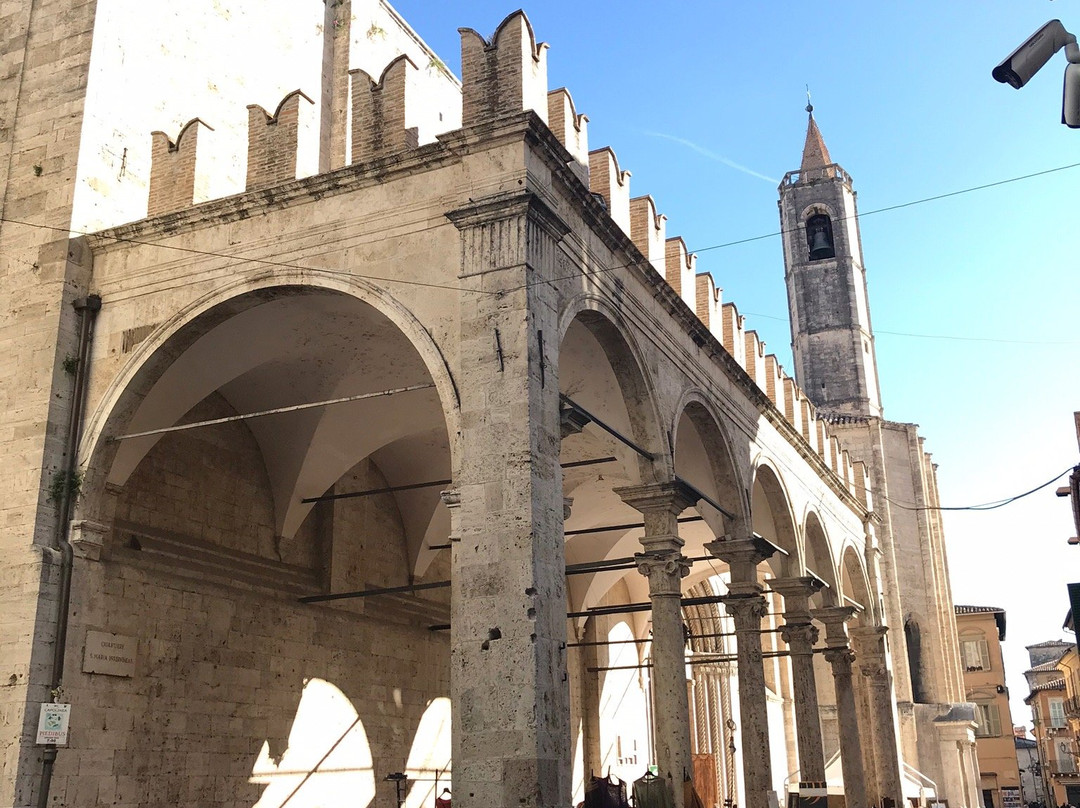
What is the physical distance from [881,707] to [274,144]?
1479 cm

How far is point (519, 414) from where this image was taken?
8.60m

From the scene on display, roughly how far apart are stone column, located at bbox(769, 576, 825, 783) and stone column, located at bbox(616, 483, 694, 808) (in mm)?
4855

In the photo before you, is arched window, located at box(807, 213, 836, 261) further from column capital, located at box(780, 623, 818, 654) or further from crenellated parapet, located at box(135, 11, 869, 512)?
crenellated parapet, located at box(135, 11, 869, 512)

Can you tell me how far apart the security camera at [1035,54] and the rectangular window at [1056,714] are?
6286cm

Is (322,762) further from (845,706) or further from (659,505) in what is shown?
(845,706)

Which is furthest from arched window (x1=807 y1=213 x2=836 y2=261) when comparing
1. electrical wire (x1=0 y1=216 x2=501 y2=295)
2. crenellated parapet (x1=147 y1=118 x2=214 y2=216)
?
electrical wire (x1=0 y1=216 x2=501 y2=295)

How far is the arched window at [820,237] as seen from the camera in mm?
36469

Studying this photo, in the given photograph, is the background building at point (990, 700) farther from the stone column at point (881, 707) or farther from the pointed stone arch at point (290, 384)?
the pointed stone arch at point (290, 384)

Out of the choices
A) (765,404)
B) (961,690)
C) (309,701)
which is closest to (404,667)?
(309,701)

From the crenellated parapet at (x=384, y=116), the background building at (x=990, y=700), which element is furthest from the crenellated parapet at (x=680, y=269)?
the background building at (x=990, y=700)

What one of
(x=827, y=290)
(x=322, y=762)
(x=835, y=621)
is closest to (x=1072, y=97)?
(x=322, y=762)

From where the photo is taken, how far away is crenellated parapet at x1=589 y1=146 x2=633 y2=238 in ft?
39.1

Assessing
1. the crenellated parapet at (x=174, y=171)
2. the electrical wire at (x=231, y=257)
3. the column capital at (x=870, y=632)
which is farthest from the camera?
the column capital at (x=870, y=632)

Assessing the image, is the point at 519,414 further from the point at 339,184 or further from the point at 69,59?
the point at 69,59
